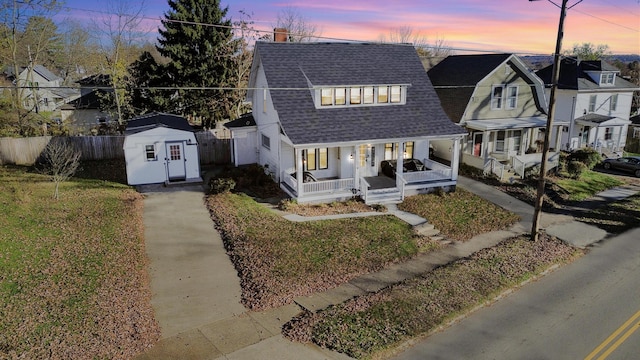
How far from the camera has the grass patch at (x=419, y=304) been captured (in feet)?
38.5

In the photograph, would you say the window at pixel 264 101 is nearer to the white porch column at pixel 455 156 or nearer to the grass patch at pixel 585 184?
the white porch column at pixel 455 156

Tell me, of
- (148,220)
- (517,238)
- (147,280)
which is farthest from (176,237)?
(517,238)

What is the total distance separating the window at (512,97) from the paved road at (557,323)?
17215 millimetres

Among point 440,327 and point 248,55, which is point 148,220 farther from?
point 248,55

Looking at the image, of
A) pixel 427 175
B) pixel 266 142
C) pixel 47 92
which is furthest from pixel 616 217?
pixel 47 92

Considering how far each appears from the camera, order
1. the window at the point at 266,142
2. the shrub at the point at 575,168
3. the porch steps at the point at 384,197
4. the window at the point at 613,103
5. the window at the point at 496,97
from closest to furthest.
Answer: the porch steps at the point at 384,197 < the window at the point at 266,142 < the shrub at the point at 575,168 < the window at the point at 496,97 < the window at the point at 613,103

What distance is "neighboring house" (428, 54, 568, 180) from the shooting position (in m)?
29.8

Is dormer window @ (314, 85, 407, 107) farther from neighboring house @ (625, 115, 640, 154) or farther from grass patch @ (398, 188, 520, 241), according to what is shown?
neighboring house @ (625, 115, 640, 154)

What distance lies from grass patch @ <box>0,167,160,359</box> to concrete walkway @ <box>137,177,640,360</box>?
571 millimetres

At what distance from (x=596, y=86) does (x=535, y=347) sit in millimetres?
36253

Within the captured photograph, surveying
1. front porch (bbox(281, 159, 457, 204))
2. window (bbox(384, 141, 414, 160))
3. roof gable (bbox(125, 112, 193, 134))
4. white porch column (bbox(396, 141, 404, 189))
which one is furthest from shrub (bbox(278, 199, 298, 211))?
roof gable (bbox(125, 112, 193, 134))

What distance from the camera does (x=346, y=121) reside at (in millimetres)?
23547

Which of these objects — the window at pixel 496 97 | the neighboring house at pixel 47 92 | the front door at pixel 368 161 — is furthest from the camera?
the neighboring house at pixel 47 92

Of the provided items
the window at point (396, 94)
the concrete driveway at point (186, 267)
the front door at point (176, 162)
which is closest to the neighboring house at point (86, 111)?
the front door at point (176, 162)
